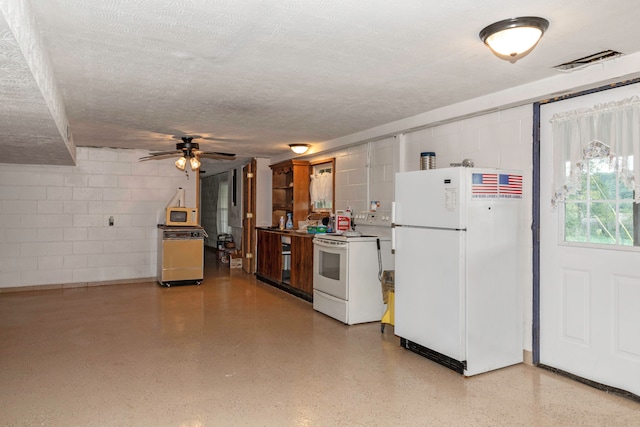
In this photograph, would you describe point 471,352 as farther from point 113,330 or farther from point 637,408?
point 113,330

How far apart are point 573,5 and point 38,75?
307cm

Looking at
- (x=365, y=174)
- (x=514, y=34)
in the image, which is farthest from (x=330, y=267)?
(x=514, y=34)

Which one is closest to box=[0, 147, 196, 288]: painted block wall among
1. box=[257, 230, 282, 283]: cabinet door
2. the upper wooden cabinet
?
the upper wooden cabinet

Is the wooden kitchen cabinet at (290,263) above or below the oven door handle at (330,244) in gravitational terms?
below

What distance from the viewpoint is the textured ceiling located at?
2291 mm

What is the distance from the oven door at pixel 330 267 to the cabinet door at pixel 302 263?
331 mm

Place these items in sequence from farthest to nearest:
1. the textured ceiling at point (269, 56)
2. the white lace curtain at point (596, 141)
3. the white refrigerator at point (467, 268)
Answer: the white refrigerator at point (467, 268), the white lace curtain at point (596, 141), the textured ceiling at point (269, 56)

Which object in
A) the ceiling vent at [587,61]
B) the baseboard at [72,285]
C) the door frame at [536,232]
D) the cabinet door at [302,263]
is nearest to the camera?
the ceiling vent at [587,61]

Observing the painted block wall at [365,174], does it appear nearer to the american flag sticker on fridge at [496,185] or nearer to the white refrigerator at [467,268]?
the white refrigerator at [467,268]

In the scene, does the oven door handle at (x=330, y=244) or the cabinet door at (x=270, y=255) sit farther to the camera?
the cabinet door at (x=270, y=255)

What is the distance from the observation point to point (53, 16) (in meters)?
2.38

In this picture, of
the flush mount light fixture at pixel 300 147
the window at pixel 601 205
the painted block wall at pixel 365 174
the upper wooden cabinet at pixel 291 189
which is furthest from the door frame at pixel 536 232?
the upper wooden cabinet at pixel 291 189

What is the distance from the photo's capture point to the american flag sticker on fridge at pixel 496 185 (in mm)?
3514

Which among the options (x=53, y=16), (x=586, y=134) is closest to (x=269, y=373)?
(x=53, y=16)
